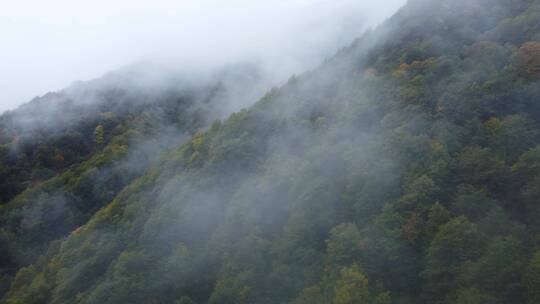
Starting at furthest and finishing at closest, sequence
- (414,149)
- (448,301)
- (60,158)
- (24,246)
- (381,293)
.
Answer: (60,158) < (24,246) < (414,149) < (381,293) < (448,301)

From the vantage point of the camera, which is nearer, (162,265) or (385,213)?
(385,213)

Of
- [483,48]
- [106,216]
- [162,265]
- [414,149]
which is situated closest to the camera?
[414,149]

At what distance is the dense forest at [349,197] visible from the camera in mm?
32500

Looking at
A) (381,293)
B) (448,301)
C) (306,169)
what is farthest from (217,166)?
(448,301)

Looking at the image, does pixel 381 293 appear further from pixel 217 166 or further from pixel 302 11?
pixel 302 11

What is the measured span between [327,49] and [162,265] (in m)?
86.6

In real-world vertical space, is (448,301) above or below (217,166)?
below

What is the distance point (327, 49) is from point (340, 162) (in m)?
79.4

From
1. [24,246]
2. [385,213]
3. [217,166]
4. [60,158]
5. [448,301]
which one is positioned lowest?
[448,301]

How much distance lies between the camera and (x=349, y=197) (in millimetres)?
41406

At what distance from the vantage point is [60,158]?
89.9 metres

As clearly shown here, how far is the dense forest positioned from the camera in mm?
32500

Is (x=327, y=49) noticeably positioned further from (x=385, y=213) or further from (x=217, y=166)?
(x=385, y=213)

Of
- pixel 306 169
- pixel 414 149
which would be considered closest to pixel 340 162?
pixel 306 169
